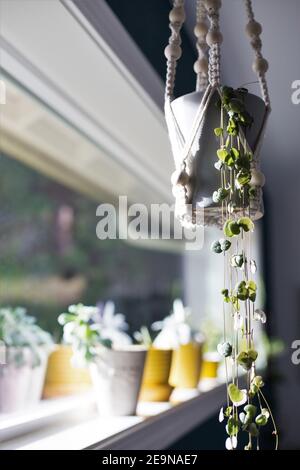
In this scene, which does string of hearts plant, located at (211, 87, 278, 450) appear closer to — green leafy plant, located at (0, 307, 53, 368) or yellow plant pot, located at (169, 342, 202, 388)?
green leafy plant, located at (0, 307, 53, 368)

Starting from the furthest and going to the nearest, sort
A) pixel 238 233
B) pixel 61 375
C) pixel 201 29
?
pixel 61 375 → pixel 201 29 → pixel 238 233

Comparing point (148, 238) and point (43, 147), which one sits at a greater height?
point (43, 147)

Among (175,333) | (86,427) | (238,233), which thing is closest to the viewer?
(238,233)

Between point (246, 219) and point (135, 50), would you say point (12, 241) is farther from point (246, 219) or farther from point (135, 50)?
point (246, 219)

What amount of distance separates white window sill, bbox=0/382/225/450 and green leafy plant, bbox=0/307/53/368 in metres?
0.13

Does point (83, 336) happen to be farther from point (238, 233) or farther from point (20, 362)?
point (238, 233)

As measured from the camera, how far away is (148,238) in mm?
2545

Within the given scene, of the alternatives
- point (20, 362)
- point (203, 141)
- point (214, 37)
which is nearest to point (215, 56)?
point (214, 37)

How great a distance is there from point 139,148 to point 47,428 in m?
1.00

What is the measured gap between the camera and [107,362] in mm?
1273

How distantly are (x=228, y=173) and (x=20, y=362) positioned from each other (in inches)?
27.4

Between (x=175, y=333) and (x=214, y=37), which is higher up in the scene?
(x=214, y=37)
